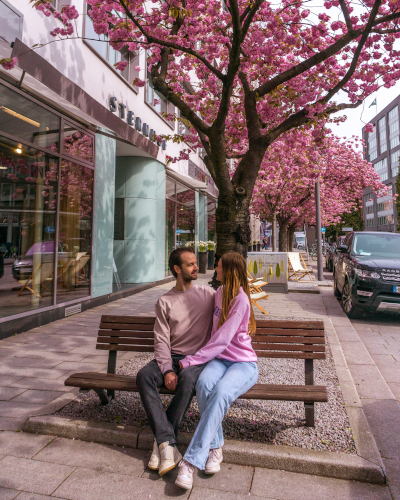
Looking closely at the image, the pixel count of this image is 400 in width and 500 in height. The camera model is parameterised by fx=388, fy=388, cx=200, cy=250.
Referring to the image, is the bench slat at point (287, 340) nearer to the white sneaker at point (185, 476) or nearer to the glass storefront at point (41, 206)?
the white sneaker at point (185, 476)

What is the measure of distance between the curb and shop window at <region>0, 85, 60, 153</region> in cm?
492

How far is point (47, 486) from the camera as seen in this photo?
2379 millimetres

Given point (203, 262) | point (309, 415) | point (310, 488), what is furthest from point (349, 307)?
point (203, 262)

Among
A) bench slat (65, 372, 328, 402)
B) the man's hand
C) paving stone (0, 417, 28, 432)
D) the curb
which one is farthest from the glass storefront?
the man's hand

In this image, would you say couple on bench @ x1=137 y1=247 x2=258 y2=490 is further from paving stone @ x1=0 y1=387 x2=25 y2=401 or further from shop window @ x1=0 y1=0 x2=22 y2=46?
shop window @ x1=0 y1=0 x2=22 y2=46

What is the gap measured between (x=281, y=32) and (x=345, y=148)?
16825 millimetres

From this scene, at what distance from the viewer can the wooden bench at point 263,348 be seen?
2760 millimetres

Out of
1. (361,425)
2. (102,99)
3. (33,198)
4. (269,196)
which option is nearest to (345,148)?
(269,196)

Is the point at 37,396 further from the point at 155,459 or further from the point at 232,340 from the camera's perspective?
the point at 232,340

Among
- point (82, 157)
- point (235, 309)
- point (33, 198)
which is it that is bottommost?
point (235, 309)

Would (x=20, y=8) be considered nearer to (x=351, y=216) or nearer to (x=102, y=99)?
(x=102, y=99)

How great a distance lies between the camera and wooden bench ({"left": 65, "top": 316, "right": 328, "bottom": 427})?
2760 mm

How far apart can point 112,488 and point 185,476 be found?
461 mm

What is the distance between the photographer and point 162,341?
3.01 metres
